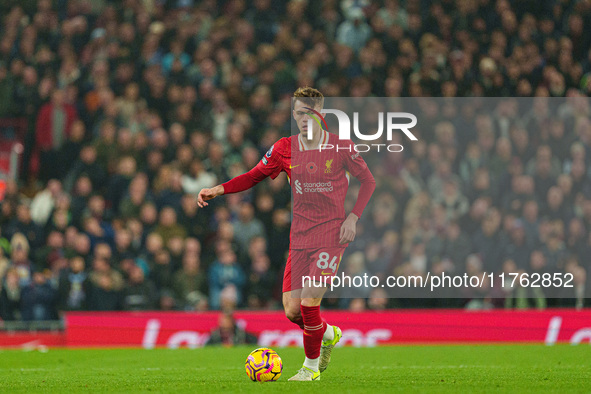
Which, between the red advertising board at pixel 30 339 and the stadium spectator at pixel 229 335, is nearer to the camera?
the stadium spectator at pixel 229 335

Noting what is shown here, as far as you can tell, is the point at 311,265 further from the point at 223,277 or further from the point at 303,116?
the point at 223,277

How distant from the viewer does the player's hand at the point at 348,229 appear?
6.88m

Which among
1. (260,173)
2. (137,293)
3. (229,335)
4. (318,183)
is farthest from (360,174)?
(137,293)

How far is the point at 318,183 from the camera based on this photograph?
23.2 ft

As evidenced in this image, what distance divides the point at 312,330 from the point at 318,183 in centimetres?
123

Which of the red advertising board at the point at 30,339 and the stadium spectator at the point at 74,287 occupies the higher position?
the stadium spectator at the point at 74,287

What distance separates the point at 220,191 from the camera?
707 centimetres

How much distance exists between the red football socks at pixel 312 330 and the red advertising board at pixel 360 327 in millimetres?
5266

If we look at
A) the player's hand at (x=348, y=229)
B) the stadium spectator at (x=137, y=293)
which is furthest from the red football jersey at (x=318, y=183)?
the stadium spectator at (x=137, y=293)

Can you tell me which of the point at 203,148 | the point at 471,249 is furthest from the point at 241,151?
the point at 471,249

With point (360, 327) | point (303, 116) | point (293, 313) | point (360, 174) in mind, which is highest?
point (303, 116)

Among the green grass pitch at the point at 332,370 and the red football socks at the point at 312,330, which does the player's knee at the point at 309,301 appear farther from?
the green grass pitch at the point at 332,370

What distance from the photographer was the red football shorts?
6957 millimetres

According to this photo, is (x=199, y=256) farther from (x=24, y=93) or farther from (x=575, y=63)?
(x=575, y=63)
